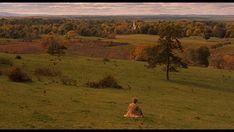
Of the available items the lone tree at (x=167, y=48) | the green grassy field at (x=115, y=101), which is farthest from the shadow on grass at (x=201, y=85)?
the lone tree at (x=167, y=48)

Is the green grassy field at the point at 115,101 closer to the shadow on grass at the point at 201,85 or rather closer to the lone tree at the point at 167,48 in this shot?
the shadow on grass at the point at 201,85

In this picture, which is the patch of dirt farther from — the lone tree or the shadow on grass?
the shadow on grass

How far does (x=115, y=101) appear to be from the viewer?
30.6 metres

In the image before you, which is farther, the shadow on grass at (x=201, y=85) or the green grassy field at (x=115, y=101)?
the shadow on grass at (x=201, y=85)

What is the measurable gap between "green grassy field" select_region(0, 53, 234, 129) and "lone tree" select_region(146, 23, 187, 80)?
7.05 ft

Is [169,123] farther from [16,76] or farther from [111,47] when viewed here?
[111,47]

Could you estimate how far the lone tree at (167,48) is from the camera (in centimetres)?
5097

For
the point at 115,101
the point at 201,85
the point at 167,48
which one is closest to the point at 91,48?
the point at 167,48

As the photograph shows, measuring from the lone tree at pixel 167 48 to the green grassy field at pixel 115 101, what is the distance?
7.05ft

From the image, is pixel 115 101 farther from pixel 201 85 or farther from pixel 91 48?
pixel 91 48

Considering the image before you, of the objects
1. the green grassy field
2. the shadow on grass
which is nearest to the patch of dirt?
the green grassy field

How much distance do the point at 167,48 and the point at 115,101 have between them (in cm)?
2292

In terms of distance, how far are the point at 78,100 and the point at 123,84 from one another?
49.6ft

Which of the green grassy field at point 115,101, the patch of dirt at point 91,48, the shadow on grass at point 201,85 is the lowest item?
the patch of dirt at point 91,48
